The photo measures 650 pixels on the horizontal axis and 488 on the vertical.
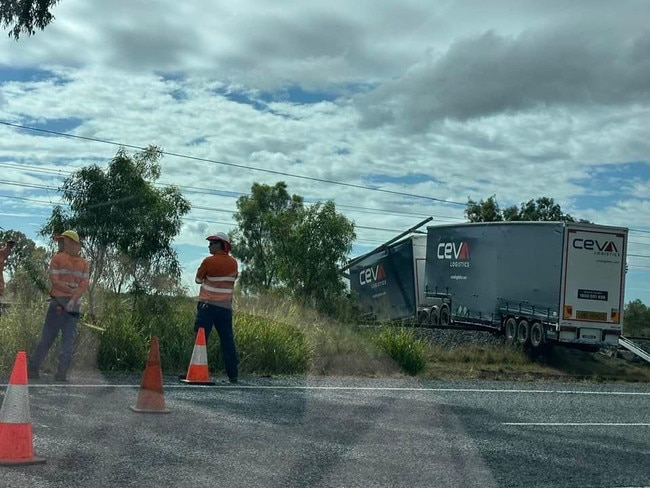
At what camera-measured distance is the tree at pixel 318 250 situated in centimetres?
2767

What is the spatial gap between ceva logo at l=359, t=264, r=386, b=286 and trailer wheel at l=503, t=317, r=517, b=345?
820 centimetres

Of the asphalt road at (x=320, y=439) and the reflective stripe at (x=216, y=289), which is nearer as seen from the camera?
the asphalt road at (x=320, y=439)

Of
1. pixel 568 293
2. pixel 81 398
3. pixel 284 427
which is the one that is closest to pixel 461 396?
pixel 284 427

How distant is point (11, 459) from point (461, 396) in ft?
24.1

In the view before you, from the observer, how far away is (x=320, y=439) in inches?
331

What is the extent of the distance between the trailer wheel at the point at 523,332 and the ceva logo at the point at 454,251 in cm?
320

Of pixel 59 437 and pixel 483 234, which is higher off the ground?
pixel 483 234

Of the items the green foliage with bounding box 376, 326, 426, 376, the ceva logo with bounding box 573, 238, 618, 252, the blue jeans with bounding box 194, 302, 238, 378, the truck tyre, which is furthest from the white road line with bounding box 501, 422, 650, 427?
the truck tyre

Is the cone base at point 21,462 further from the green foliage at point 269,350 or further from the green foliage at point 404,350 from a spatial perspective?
the green foliage at point 404,350

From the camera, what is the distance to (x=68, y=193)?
53.5 feet

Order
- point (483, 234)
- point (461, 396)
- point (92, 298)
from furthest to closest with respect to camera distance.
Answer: point (483, 234) → point (92, 298) → point (461, 396)

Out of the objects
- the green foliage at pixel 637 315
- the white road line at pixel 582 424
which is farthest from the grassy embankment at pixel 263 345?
the green foliage at pixel 637 315

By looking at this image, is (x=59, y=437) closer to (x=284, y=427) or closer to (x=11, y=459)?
(x=11, y=459)

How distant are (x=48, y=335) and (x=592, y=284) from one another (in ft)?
46.6
